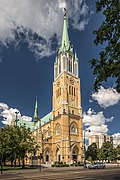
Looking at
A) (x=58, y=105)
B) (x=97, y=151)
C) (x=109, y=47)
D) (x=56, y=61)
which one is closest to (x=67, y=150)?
(x=58, y=105)

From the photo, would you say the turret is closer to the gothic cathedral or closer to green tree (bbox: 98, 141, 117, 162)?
the gothic cathedral

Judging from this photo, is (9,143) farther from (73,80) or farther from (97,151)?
(97,151)

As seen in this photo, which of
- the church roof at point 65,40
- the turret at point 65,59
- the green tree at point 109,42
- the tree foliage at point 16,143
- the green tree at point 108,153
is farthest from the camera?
the church roof at point 65,40

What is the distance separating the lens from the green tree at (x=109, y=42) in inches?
366

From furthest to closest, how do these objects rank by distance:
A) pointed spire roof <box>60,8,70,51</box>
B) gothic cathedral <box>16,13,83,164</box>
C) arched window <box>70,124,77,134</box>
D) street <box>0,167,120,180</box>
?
pointed spire roof <box>60,8,70,51</box> < arched window <box>70,124,77,134</box> < gothic cathedral <box>16,13,83,164</box> < street <box>0,167,120,180</box>

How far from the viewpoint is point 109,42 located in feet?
32.9

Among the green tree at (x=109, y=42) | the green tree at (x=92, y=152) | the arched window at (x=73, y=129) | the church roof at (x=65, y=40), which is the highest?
the church roof at (x=65, y=40)

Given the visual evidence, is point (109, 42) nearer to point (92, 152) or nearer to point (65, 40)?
point (65, 40)

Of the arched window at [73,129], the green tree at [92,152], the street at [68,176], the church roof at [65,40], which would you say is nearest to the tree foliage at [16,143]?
the street at [68,176]

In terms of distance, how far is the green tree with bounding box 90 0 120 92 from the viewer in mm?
9289

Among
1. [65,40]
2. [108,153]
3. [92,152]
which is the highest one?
[65,40]

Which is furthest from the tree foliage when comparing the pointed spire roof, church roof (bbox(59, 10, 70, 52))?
the pointed spire roof

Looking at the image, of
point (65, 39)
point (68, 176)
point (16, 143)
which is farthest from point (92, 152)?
point (68, 176)

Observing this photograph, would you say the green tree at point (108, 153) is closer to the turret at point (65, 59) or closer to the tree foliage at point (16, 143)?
the turret at point (65, 59)
